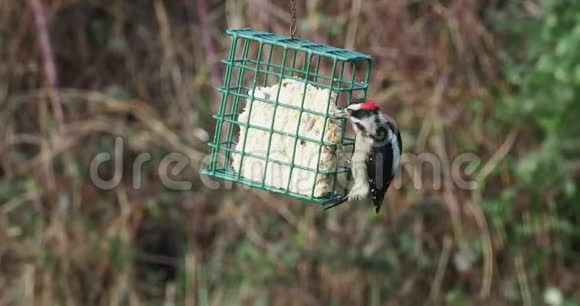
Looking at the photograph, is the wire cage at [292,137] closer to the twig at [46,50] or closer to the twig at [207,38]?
the twig at [207,38]

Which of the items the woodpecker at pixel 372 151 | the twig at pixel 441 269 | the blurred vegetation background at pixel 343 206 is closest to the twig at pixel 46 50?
the blurred vegetation background at pixel 343 206

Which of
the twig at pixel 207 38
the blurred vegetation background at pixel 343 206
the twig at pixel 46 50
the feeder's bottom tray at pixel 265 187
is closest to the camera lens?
the feeder's bottom tray at pixel 265 187

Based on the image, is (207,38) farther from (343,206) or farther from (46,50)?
(343,206)

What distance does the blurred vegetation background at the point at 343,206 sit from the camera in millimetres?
6008

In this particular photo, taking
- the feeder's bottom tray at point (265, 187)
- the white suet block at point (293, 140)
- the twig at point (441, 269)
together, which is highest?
the white suet block at point (293, 140)

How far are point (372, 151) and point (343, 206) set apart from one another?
237 cm

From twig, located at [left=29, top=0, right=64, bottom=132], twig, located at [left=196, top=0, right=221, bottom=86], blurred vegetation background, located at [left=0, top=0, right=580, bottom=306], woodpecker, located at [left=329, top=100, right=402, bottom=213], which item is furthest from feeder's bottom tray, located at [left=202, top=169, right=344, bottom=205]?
twig, located at [left=29, top=0, right=64, bottom=132]

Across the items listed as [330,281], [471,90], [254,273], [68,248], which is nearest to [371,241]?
[330,281]

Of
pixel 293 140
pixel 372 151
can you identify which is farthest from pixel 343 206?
pixel 293 140

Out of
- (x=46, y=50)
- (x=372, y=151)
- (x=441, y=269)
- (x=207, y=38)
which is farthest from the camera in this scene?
(x=46, y=50)

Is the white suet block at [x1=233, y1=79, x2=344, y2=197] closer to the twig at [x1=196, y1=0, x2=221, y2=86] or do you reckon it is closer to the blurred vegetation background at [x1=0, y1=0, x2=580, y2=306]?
the blurred vegetation background at [x1=0, y1=0, x2=580, y2=306]

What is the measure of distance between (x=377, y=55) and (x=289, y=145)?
8.45 feet

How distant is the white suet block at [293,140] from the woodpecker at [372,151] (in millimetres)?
114

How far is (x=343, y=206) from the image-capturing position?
6.21 meters
